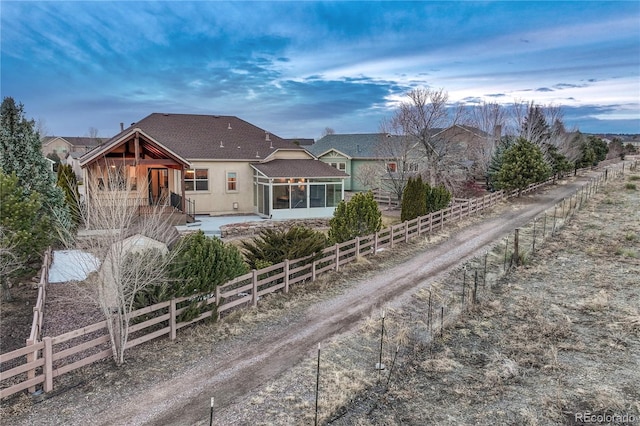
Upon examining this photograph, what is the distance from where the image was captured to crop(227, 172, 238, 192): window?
2478 cm

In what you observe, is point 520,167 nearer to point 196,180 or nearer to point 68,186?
point 196,180

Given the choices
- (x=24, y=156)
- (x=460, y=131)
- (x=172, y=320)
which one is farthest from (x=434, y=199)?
(x=24, y=156)

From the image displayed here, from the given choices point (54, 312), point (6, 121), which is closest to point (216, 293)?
point (54, 312)

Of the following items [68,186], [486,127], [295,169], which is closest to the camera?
[68,186]

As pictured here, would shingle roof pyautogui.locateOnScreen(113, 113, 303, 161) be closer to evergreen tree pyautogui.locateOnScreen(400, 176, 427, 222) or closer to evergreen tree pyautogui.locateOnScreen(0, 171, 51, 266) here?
evergreen tree pyautogui.locateOnScreen(400, 176, 427, 222)

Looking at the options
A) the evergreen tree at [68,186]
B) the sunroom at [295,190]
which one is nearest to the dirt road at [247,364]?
the sunroom at [295,190]

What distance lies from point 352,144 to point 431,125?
12.2 metres

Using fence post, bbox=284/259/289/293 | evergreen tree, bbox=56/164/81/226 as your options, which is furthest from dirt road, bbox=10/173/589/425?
evergreen tree, bbox=56/164/81/226

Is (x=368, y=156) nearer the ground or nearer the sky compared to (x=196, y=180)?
nearer the sky

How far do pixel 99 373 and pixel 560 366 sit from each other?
8.67 m

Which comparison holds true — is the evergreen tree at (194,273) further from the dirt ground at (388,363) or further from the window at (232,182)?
the window at (232,182)

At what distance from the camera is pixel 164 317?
890 cm

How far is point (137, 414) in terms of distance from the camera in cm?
630

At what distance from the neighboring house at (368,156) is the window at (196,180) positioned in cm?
1099
